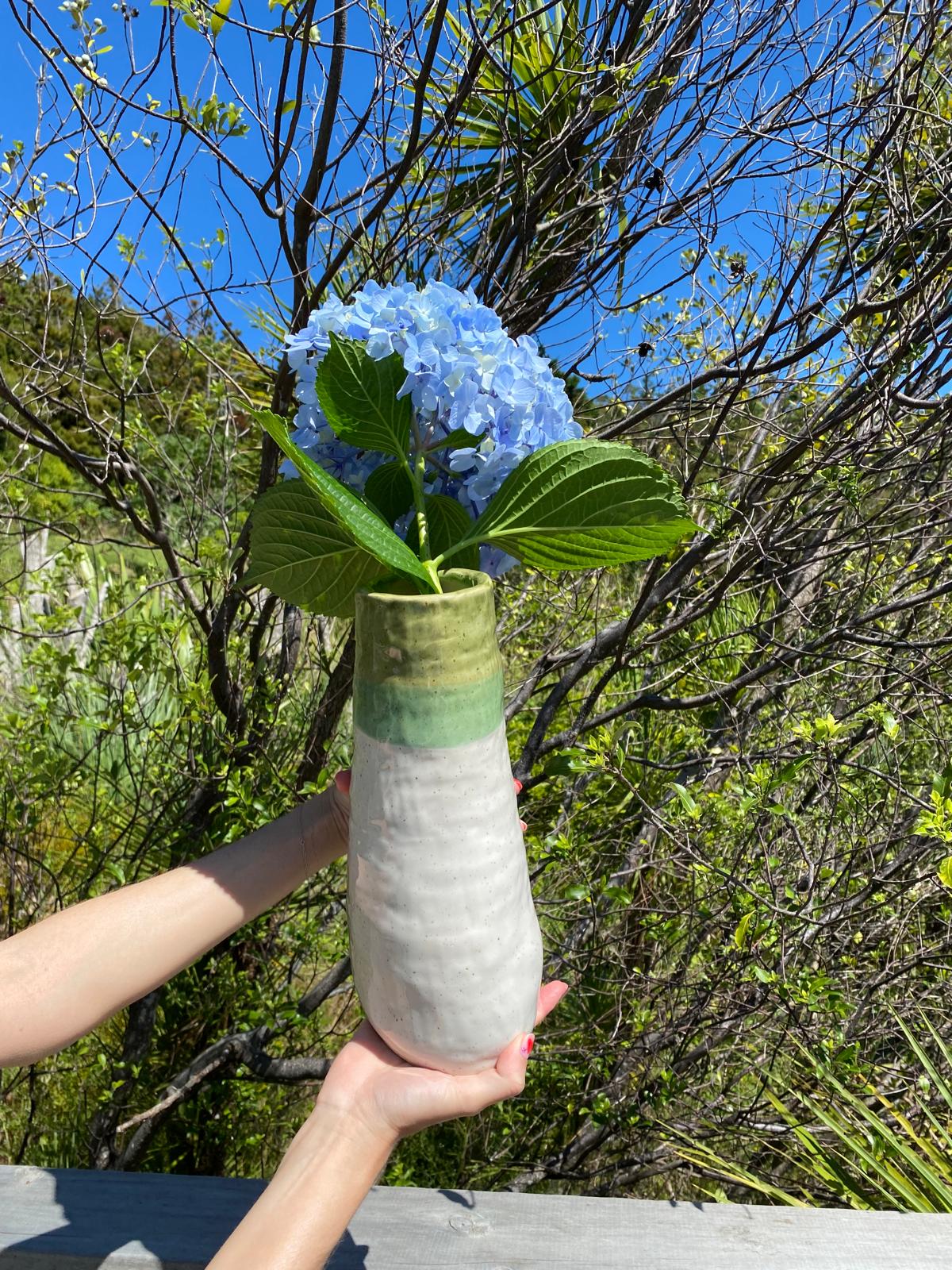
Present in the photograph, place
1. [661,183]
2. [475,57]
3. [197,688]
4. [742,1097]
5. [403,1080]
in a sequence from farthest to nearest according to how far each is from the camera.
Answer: [742,1097], [197,688], [661,183], [475,57], [403,1080]

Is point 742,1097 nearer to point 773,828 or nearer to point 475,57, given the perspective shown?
point 773,828

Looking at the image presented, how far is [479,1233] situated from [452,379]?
1031 millimetres

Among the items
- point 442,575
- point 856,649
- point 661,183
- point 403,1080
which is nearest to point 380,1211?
point 403,1080

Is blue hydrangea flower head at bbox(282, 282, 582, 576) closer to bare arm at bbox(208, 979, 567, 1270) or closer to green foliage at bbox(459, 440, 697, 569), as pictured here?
green foliage at bbox(459, 440, 697, 569)

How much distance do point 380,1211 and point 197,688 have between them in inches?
39.9

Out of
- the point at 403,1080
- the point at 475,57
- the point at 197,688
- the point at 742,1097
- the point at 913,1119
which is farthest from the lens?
the point at 742,1097

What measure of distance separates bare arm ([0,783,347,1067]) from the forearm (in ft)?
0.94

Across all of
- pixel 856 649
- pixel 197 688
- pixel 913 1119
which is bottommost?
pixel 913 1119

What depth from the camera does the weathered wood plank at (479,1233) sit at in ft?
3.40

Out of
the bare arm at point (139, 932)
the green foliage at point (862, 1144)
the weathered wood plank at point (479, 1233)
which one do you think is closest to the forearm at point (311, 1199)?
the bare arm at point (139, 932)

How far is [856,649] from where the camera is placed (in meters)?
2.05

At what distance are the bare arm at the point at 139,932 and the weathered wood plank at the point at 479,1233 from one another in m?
0.35

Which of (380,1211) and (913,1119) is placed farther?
(913,1119)

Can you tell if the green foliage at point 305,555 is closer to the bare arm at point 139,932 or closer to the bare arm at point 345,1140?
the bare arm at point 139,932
